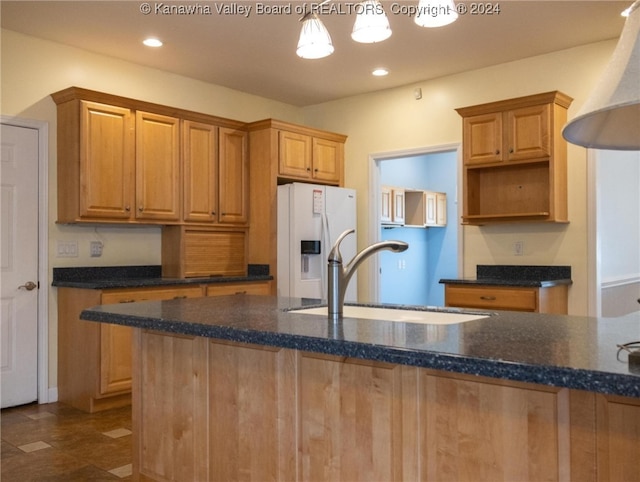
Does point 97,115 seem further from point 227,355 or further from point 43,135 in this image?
point 227,355

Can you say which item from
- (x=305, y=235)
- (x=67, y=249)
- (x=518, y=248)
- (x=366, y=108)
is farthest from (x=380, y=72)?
(x=67, y=249)

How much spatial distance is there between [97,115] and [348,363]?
3242mm

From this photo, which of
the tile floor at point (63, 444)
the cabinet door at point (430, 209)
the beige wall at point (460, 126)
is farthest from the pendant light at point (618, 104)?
the cabinet door at point (430, 209)

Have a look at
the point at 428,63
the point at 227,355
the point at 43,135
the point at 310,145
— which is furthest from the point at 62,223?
the point at 428,63

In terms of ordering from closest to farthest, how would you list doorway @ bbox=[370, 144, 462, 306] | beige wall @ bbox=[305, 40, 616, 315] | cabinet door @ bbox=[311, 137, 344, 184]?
beige wall @ bbox=[305, 40, 616, 315], cabinet door @ bbox=[311, 137, 344, 184], doorway @ bbox=[370, 144, 462, 306]

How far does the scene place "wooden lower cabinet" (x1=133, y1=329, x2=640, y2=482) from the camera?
52.6 inches

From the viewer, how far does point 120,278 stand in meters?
4.52

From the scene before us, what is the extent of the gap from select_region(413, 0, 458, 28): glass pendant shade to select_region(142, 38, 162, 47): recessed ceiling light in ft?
8.31

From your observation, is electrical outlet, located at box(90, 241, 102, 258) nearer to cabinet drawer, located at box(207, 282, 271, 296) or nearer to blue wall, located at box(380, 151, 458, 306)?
cabinet drawer, located at box(207, 282, 271, 296)

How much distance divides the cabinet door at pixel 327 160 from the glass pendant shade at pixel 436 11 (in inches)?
126

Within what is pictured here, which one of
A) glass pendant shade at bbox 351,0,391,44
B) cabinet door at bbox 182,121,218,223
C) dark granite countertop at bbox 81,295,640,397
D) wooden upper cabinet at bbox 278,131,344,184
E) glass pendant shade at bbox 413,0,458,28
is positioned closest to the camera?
dark granite countertop at bbox 81,295,640,397

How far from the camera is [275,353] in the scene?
192 cm

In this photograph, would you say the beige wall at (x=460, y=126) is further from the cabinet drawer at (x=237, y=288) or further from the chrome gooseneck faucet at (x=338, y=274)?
the chrome gooseneck faucet at (x=338, y=274)

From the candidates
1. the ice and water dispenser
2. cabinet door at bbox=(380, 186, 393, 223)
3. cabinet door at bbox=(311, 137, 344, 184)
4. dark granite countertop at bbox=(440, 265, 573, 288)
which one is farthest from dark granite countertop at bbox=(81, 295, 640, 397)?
cabinet door at bbox=(380, 186, 393, 223)
